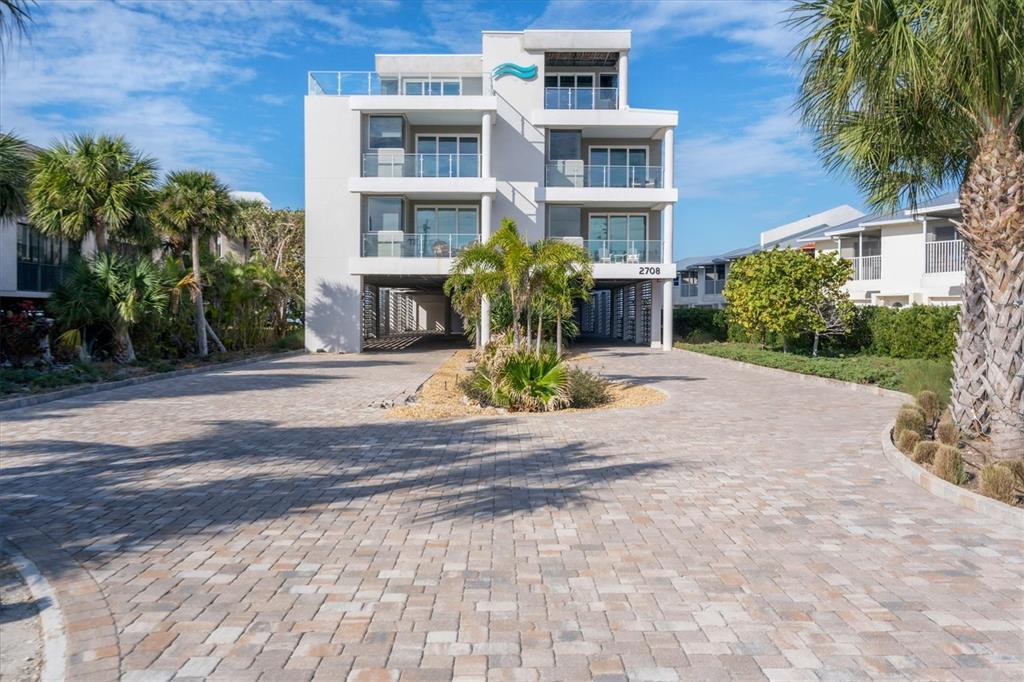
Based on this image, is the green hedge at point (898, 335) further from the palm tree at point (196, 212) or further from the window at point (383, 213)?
the palm tree at point (196, 212)

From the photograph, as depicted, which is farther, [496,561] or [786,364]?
[786,364]

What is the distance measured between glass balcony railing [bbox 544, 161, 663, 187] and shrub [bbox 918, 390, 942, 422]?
20974 mm

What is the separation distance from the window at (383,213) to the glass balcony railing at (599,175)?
6270 millimetres

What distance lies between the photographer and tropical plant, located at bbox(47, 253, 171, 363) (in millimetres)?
20406

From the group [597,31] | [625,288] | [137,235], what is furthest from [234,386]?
[625,288]

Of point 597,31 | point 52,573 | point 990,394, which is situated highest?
point 597,31

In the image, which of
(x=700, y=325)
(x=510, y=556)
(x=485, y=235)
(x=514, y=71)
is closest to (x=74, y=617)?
(x=510, y=556)

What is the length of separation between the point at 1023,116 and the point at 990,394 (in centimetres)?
311

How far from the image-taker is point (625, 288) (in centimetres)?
4053

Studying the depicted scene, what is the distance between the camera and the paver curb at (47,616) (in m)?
3.73

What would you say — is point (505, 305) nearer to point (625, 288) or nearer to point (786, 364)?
point (786, 364)

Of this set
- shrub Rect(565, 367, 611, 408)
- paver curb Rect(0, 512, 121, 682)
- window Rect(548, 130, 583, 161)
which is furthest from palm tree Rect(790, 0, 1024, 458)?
window Rect(548, 130, 583, 161)

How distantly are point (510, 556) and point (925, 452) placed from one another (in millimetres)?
5174

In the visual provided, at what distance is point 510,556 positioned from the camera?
545 cm
